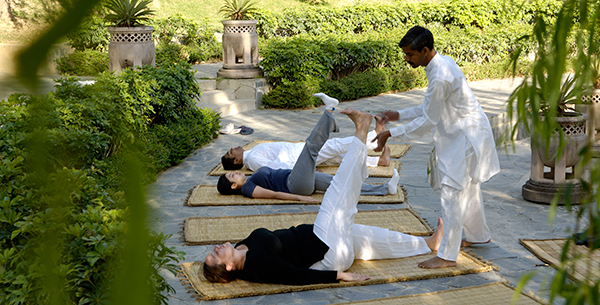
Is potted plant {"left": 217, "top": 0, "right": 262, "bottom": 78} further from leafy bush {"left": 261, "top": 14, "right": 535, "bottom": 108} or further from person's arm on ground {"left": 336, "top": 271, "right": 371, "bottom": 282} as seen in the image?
person's arm on ground {"left": 336, "top": 271, "right": 371, "bottom": 282}

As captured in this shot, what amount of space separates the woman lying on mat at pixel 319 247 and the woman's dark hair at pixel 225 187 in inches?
76.5

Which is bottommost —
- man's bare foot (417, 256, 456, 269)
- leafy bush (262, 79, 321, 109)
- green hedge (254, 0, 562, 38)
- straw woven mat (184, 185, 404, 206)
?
straw woven mat (184, 185, 404, 206)

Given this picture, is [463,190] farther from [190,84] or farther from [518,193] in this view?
[190,84]

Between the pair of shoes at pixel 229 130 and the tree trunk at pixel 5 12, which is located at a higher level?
the tree trunk at pixel 5 12

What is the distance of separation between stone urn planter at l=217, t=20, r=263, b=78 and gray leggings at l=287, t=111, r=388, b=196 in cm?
605

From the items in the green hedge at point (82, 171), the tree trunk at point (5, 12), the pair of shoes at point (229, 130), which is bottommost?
the pair of shoes at point (229, 130)

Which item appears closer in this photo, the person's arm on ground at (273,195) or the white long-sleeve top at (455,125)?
the white long-sleeve top at (455,125)

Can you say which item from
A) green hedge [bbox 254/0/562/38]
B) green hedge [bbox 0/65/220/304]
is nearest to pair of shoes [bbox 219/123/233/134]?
green hedge [bbox 0/65/220/304]

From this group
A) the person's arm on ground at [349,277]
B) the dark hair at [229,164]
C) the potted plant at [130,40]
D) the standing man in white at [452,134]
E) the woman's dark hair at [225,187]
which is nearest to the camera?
the person's arm on ground at [349,277]

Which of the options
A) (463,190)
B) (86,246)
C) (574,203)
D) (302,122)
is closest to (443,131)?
(463,190)

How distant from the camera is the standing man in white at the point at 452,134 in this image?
3760 millimetres

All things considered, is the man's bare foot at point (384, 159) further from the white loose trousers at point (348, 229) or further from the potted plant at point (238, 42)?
the potted plant at point (238, 42)

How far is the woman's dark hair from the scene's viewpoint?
5645mm

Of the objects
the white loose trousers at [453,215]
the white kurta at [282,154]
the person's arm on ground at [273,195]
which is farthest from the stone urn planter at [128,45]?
the white loose trousers at [453,215]
